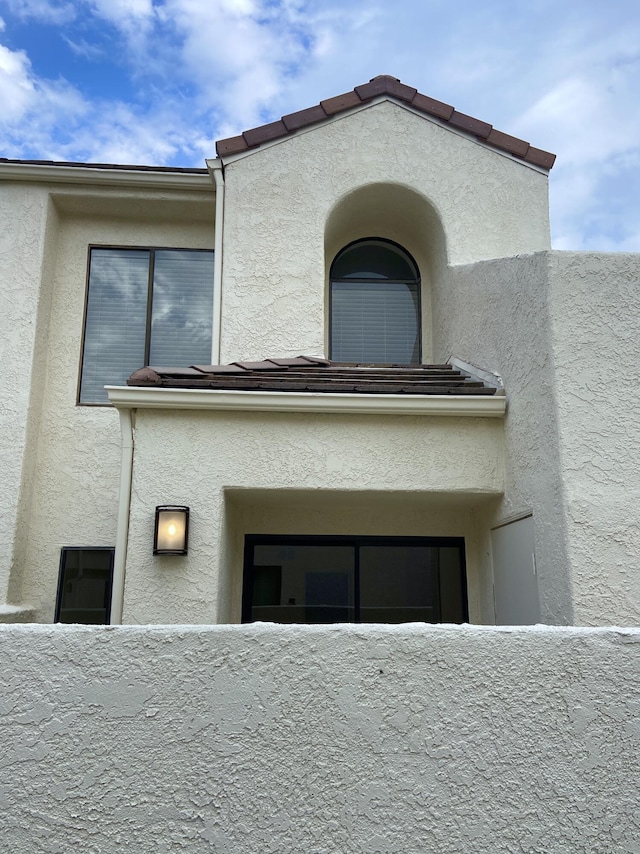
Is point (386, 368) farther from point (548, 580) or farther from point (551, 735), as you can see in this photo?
point (551, 735)

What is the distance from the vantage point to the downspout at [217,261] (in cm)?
1003

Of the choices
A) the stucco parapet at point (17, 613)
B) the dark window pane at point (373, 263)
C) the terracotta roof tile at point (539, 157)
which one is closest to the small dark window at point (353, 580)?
the stucco parapet at point (17, 613)

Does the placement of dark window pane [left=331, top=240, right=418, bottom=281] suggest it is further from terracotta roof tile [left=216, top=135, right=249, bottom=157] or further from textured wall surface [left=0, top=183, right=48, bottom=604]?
textured wall surface [left=0, top=183, right=48, bottom=604]

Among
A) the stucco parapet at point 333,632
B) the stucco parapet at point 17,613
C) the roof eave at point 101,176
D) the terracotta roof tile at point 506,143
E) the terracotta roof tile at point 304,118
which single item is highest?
the terracotta roof tile at point 304,118

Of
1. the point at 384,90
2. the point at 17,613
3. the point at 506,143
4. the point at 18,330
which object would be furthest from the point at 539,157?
the point at 17,613

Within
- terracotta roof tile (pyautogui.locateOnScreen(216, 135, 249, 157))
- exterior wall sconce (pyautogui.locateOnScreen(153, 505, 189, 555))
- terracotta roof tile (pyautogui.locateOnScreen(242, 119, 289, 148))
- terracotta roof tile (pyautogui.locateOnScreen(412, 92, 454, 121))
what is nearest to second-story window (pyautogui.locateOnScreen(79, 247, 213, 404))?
terracotta roof tile (pyautogui.locateOnScreen(216, 135, 249, 157))

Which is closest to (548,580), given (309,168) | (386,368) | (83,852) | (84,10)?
(386,368)

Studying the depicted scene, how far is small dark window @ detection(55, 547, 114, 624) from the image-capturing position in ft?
32.7

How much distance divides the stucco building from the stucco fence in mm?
2772

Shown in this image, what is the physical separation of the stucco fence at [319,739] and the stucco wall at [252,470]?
11.9 feet

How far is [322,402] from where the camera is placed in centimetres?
771

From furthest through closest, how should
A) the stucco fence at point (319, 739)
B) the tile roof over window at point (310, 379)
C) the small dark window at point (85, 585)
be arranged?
the small dark window at point (85, 585)
the tile roof over window at point (310, 379)
the stucco fence at point (319, 739)

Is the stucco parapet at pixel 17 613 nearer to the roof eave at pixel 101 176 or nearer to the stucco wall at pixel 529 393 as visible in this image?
the stucco wall at pixel 529 393

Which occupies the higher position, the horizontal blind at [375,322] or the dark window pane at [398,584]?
the horizontal blind at [375,322]
